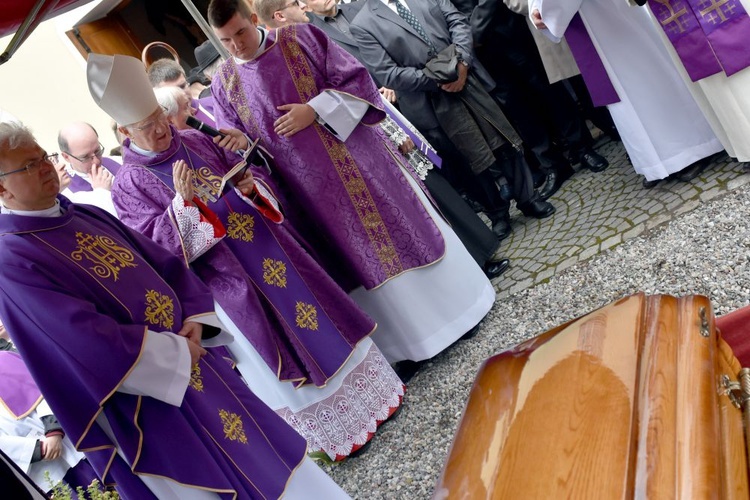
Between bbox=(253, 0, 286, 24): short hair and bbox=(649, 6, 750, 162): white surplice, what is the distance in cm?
217

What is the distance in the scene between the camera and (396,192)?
12.5ft

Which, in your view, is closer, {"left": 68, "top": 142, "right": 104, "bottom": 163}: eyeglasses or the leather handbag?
{"left": 68, "top": 142, "right": 104, "bottom": 163}: eyeglasses

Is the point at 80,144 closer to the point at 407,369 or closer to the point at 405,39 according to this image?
the point at 405,39

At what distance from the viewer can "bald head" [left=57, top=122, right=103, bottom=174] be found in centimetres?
411

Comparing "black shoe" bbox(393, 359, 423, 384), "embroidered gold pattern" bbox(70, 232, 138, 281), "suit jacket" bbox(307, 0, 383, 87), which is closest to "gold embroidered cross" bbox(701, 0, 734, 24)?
"suit jacket" bbox(307, 0, 383, 87)

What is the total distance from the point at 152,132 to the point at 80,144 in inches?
56.2

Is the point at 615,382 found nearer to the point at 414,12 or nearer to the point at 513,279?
the point at 513,279

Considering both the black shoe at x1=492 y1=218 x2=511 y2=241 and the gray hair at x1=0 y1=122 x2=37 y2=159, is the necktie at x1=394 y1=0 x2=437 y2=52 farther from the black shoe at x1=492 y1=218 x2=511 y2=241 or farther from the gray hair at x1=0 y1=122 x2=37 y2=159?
the gray hair at x1=0 y1=122 x2=37 y2=159

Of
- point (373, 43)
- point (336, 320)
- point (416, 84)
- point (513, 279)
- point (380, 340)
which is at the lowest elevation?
point (513, 279)

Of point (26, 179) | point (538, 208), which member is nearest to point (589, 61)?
point (538, 208)

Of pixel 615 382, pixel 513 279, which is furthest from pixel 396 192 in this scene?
pixel 615 382

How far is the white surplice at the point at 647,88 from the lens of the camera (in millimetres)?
4020

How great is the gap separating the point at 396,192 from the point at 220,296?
3.73 feet

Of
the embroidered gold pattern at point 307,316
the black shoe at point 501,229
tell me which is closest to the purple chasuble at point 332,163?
the embroidered gold pattern at point 307,316
